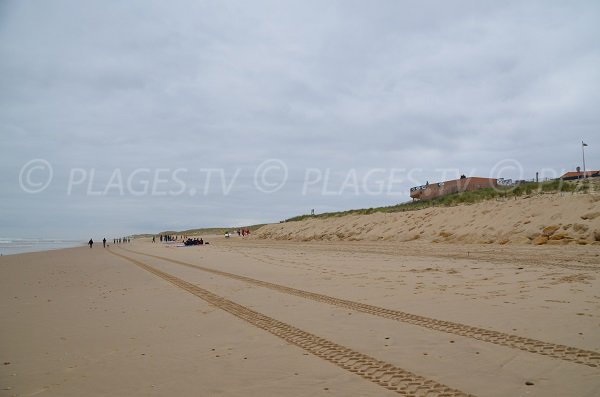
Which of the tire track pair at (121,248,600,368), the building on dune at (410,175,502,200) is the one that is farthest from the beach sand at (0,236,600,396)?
A: the building on dune at (410,175,502,200)

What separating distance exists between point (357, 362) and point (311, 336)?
3.92 feet

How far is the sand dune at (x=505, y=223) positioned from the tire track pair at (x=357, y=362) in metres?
14.8

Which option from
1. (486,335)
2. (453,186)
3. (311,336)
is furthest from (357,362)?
(453,186)

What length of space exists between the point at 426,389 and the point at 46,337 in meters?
5.29

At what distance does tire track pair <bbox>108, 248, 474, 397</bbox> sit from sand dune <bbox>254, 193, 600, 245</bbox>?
14.8m

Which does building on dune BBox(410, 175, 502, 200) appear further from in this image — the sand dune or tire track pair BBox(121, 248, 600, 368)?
tire track pair BBox(121, 248, 600, 368)

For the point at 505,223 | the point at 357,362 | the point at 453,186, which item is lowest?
the point at 357,362

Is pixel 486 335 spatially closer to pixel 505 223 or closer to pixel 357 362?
pixel 357 362

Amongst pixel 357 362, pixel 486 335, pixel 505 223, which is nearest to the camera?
pixel 357 362

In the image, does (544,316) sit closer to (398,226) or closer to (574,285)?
(574,285)

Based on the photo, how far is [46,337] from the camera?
5.89m

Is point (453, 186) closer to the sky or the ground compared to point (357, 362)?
closer to the sky

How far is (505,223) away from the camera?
20750 millimetres

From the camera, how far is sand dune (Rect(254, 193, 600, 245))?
17.1 meters
